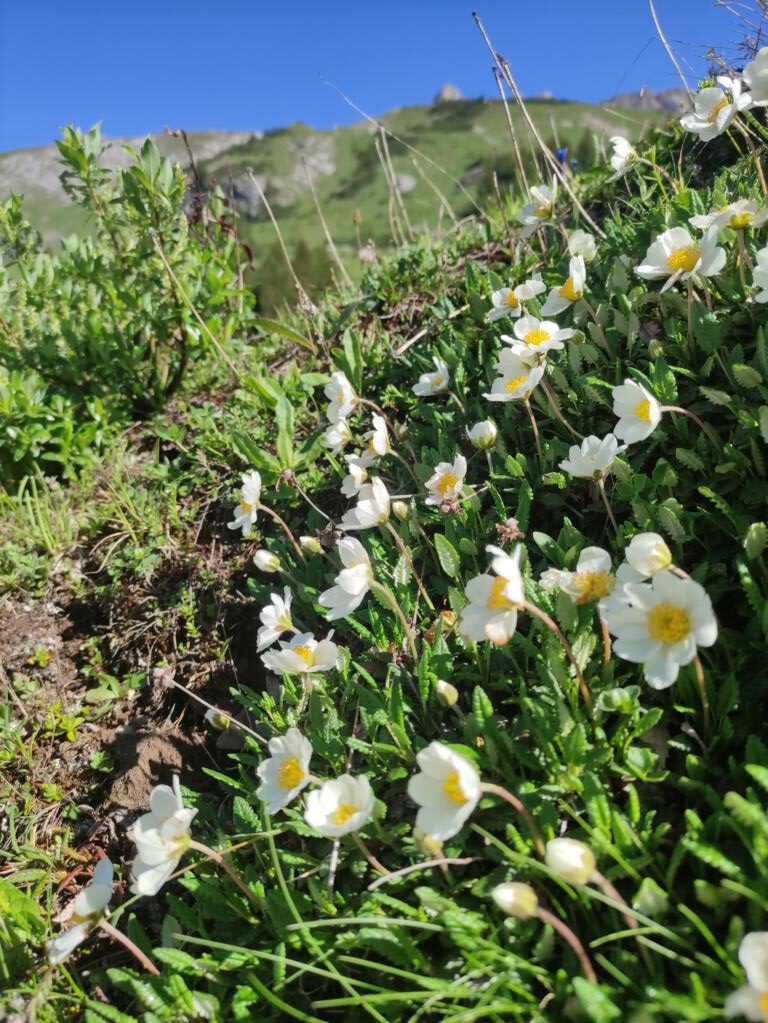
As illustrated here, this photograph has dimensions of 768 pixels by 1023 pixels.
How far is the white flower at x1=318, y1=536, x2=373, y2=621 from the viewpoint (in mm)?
1938

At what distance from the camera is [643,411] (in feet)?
6.26

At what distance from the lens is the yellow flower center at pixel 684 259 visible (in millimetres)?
2111

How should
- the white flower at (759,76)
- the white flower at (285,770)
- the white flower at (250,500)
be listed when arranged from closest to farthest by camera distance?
the white flower at (285,770), the white flower at (759,76), the white flower at (250,500)

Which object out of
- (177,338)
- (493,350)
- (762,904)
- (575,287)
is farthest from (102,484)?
(762,904)

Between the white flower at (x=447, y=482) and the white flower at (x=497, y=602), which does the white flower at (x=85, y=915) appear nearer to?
the white flower at (x=497, y=602)

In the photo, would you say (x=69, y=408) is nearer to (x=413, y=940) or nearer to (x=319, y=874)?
(x=319, y=874)

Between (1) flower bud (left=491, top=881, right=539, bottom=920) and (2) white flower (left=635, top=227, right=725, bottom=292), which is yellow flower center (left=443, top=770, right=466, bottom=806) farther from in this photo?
(2) white flower (left=635, top=227, right=725, bottom=292)

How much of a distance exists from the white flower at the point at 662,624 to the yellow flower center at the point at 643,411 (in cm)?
58

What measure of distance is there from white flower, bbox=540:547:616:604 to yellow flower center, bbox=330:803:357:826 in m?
0.68

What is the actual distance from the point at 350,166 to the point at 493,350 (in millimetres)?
166434

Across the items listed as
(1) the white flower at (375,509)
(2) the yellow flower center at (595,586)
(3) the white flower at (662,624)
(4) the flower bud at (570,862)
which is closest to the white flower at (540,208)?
(1) the white flower at (375,509)

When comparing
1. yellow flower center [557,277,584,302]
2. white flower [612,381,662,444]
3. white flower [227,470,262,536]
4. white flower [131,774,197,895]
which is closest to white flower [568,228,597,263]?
yellow flower center [557,277,584,302]

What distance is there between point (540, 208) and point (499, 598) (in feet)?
6.45

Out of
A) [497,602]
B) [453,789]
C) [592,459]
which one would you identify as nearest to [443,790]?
[453,789]
